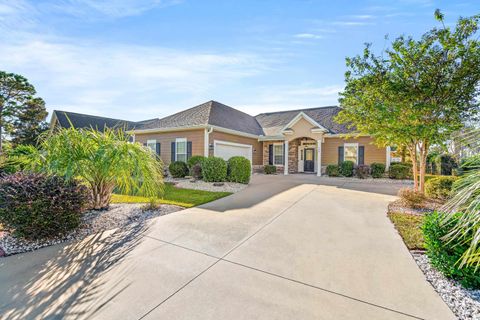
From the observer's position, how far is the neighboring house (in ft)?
46.5

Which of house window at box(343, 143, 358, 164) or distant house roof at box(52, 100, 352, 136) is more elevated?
distant house roof at box(52, 100, 352, 136)

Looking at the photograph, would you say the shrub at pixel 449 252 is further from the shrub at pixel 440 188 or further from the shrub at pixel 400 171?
the shrub at pixel 400 171

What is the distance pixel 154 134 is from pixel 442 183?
54.8ft

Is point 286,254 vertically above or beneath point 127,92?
beneath

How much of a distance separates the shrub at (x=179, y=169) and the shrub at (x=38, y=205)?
30.0 feet

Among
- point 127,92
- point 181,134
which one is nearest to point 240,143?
point 181,134

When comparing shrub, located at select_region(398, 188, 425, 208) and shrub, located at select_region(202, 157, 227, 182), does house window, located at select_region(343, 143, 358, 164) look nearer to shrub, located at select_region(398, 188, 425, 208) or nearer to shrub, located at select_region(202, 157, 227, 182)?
shrub, located at select_region(398, 188, 425, 208)

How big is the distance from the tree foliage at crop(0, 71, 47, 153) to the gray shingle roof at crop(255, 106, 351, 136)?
22860 mm

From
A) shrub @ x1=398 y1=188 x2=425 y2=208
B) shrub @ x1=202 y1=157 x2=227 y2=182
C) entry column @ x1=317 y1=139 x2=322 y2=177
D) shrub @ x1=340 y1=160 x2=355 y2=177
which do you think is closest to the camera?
shrub @ x1=398 y1=188 x2=425 y2=208

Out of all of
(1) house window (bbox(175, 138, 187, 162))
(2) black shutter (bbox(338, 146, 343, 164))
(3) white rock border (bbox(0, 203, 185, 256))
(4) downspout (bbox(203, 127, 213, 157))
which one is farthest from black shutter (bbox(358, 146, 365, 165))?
(3) white rock border (bbox(0, 203, 185, 256))

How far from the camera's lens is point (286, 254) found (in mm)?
3693

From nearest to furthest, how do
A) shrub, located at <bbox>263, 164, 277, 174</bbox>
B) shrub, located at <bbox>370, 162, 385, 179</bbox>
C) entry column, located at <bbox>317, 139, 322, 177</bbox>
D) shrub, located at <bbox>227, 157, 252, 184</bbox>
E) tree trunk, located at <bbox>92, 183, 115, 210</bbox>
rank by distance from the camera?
tree trunk, located at <bbox>92, 183, 115, 210</bbox>, shrub, located at <bbox>227, 157, 252, 184</bbox>, shrub, located at <bbox>370, 162, 385, 179</bbox>, entry column, located at <bbox>317, 139, 322, 177</bbox>, shrub, located at <bbox>263, 164, 277, 174</bbox>

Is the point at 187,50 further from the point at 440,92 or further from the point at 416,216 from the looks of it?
the point at 416,216

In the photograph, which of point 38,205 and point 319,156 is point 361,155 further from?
point 38,205
